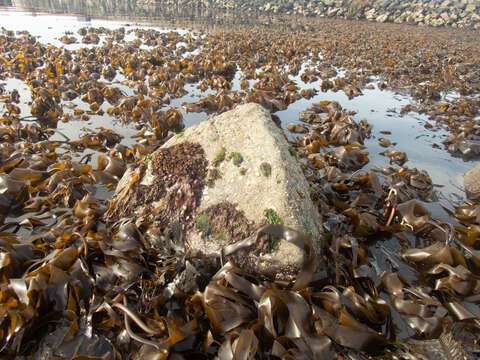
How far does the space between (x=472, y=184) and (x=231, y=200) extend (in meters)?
2.65

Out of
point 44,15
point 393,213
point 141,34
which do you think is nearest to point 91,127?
point 393,213

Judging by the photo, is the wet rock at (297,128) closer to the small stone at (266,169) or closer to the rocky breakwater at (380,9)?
the small stone at (266,169)

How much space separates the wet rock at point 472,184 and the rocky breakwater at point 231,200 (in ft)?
6.31

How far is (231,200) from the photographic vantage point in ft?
6.14

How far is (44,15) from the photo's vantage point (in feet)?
48.8

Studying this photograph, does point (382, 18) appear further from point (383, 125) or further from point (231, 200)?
point (231, 200)

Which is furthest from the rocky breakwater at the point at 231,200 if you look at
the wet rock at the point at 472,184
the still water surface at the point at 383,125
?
the wet rock at the point at 472,184

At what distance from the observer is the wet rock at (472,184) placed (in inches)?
103

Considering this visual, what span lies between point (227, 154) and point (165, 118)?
2.00m

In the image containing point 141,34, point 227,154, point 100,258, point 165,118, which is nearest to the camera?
point 100,258

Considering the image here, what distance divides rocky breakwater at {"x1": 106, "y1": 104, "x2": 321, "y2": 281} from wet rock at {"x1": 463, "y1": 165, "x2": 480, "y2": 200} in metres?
1.92

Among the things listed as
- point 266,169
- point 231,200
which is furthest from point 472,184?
point 231,200

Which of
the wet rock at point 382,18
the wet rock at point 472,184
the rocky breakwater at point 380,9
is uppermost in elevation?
the rocky breakwater at point 380,9

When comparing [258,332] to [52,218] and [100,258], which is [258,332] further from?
[52,218]
